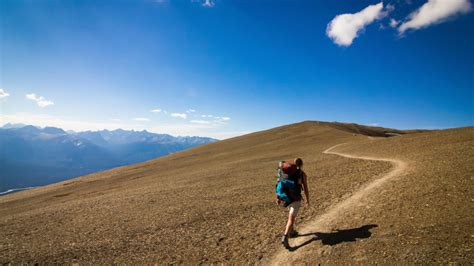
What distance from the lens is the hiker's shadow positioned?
28.3 feet

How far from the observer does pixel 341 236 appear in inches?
352

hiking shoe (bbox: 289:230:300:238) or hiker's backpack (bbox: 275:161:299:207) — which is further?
hiking shoe (bbox: 289:230:300:238)

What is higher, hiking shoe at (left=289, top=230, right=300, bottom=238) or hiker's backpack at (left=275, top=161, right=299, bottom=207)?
hiker's backpack at (left=275, top=161, right=299, bottom=207)

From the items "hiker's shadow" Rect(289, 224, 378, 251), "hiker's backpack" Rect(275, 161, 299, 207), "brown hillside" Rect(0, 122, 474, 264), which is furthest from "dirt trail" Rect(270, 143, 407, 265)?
"hiker's backpack" Rect(275, 161, 299, 207)

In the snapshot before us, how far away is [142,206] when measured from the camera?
19094mm

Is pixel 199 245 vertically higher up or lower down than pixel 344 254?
lower down

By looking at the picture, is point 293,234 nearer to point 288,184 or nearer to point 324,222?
point 324,222

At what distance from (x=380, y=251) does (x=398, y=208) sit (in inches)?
146

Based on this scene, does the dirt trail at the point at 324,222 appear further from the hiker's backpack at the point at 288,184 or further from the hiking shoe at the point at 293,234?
the hiker's backpack at the point at 288,184

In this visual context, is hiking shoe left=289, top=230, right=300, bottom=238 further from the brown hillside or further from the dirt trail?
the brown hillside

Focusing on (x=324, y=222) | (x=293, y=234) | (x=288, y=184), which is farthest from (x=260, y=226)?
(x=288, y=184)

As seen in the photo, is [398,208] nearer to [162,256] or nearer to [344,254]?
[344,254]

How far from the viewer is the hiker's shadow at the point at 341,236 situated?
8.62m

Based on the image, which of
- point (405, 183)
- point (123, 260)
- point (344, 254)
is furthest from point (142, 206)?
point (405, 183)
